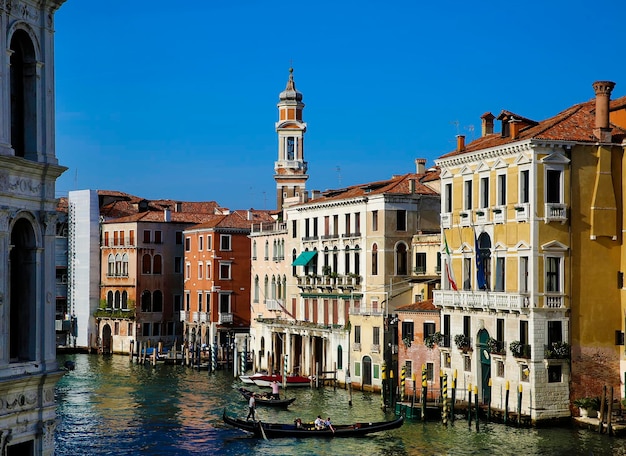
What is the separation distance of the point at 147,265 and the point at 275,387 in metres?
25.9

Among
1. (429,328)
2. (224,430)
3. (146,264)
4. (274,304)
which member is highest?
(146,264)

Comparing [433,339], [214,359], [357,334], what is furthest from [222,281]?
[433,339]

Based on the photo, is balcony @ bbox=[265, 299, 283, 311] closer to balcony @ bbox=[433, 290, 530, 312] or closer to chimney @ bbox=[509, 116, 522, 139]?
balcony @ bbox=[433, 290, 530, 312]

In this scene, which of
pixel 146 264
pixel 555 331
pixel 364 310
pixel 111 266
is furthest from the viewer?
pixel 111 266

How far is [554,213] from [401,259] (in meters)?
12.1

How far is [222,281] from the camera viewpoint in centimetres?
5691

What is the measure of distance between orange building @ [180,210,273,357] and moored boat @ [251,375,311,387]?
1321 centimetres

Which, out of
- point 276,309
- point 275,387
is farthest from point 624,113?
point 276,309

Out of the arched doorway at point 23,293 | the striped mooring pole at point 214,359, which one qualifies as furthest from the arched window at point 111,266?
the arched doorway at point 23,293

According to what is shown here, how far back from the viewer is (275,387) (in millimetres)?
37125

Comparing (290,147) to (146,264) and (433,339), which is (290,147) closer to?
(146,264)

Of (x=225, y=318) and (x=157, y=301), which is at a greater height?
(x=157, y=301)

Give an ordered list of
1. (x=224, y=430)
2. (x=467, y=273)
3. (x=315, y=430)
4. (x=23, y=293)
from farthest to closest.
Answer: (x=467, y=273) < (x=224, y=430) < (x=315, y=430) < (x=23, y=293)

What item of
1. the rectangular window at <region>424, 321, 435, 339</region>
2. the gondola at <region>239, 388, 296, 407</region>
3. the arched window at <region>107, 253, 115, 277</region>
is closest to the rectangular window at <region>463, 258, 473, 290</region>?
the rectangular window at <region>424, 321, 435, 339</region>
